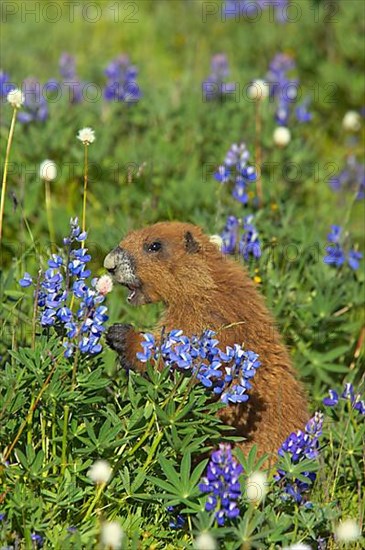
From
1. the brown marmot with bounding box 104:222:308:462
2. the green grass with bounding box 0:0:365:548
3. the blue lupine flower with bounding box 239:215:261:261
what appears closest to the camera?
the green grass with bounding box 0:0:365:548

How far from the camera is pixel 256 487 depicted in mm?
3293

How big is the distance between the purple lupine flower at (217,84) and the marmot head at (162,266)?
2.83 metres

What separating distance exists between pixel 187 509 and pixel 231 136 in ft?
12.0

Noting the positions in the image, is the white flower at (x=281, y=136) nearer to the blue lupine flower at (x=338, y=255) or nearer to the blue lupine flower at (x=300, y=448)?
the blue lupine flower at (x=338, y=255)

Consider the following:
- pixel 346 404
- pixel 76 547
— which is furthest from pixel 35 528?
pixel 346 404

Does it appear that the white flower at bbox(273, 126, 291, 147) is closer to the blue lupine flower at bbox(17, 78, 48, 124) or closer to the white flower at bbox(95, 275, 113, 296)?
the blue lupine flower at bbox(17, 78, 48, 124)

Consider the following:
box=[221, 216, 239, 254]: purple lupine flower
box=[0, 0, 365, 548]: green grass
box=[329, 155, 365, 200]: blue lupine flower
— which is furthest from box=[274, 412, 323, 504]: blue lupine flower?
box=[329, 155, 365, 200]: blue lupine flower

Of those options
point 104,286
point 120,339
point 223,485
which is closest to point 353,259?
point 120,339

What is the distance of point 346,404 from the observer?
14.8 feet

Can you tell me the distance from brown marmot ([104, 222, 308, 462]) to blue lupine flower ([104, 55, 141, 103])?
8.03 ft

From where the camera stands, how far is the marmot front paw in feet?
12.9

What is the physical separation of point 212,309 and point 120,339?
1.41ft

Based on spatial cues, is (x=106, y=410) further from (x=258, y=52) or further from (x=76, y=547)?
(x=258, y=52)

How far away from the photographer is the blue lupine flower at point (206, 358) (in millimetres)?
3412
